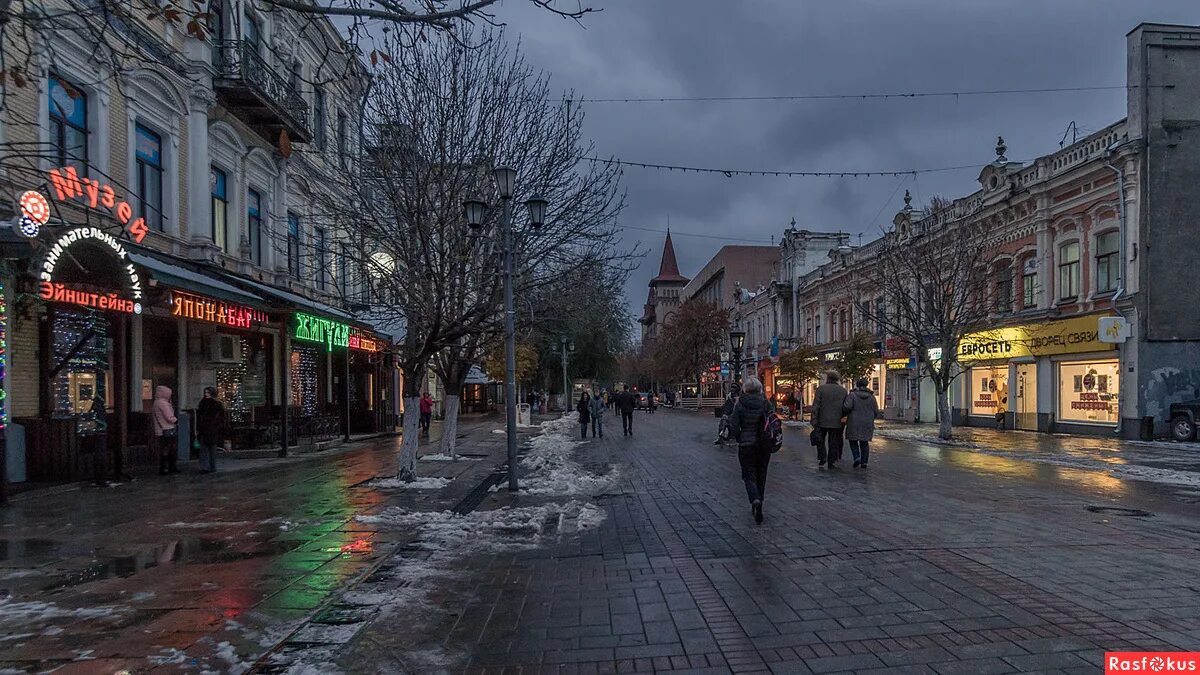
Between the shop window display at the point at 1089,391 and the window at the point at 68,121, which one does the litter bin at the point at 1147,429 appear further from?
the window at the point at 68,121

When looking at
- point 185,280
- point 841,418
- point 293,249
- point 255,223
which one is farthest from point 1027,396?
point 185,280

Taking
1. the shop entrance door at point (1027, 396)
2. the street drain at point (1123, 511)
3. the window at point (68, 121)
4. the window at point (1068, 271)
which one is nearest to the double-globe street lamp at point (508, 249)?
the window at point (68, 121)

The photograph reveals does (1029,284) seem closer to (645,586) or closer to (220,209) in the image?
(220,209)

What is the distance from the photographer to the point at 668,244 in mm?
133125

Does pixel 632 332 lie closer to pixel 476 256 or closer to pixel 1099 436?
pixel 1099 436

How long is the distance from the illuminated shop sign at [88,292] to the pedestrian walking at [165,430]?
2140mm

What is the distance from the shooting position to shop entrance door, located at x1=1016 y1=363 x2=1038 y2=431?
87.9ft

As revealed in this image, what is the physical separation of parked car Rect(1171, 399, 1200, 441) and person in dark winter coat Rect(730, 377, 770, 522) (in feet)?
61.0

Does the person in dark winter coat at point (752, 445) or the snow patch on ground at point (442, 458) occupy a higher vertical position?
the person in dark winter coat at point (752, 445)

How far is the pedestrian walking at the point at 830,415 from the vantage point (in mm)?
14156

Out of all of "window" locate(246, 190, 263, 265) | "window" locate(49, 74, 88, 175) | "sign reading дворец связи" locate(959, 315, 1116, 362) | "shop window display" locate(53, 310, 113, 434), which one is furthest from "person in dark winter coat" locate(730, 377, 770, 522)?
"sign reading дворец связи" locate(959, 315, 1116, 362)

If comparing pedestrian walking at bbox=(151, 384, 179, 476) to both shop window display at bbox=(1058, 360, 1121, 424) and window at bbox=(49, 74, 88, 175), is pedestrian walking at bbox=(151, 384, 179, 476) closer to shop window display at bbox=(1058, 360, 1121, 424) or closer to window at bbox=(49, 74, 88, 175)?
window at bbox=(49, 74, 88, 175)

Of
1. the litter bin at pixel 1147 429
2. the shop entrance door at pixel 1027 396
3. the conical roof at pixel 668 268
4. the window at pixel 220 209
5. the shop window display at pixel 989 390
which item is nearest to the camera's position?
the window at pixel 220 209

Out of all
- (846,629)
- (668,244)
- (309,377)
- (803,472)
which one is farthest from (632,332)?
(668,244)
